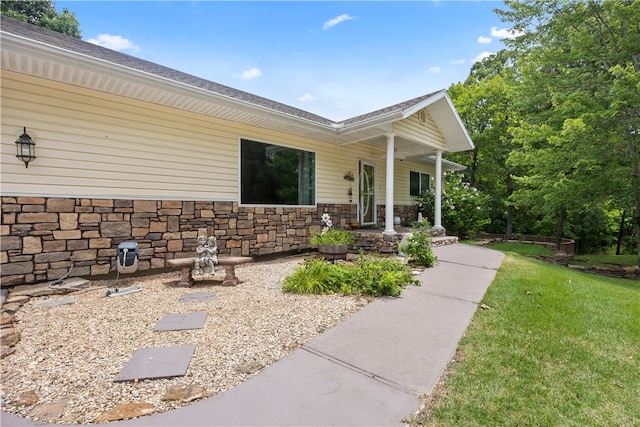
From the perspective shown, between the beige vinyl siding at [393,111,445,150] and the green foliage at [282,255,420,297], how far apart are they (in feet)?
12.7

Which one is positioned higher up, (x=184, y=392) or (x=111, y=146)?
(x=111, y=146)

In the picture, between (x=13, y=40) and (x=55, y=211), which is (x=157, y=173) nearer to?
(x=55, y=211)

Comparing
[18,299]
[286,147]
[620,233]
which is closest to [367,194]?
[286,147]

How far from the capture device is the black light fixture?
3.99 meters

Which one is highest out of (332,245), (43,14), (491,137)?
(43,14)

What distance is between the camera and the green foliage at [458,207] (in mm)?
10609

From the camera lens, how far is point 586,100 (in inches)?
279

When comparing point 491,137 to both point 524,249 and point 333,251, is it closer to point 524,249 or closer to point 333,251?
point 524,249

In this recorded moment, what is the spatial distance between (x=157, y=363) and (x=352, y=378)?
1.48m

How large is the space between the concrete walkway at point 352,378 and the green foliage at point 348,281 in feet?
1.35

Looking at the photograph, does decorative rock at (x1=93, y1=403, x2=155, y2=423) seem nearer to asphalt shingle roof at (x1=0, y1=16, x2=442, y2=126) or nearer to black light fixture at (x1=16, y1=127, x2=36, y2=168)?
→ black light fixture at (x1=16, y1=127, x2=36, y2=168)

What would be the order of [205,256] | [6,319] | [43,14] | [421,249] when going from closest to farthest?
[6,319] < [205,256] < [421,249] < [43,14]

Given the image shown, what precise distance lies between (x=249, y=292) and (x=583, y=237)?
17.5m

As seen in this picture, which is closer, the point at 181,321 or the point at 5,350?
the point at 5,350
